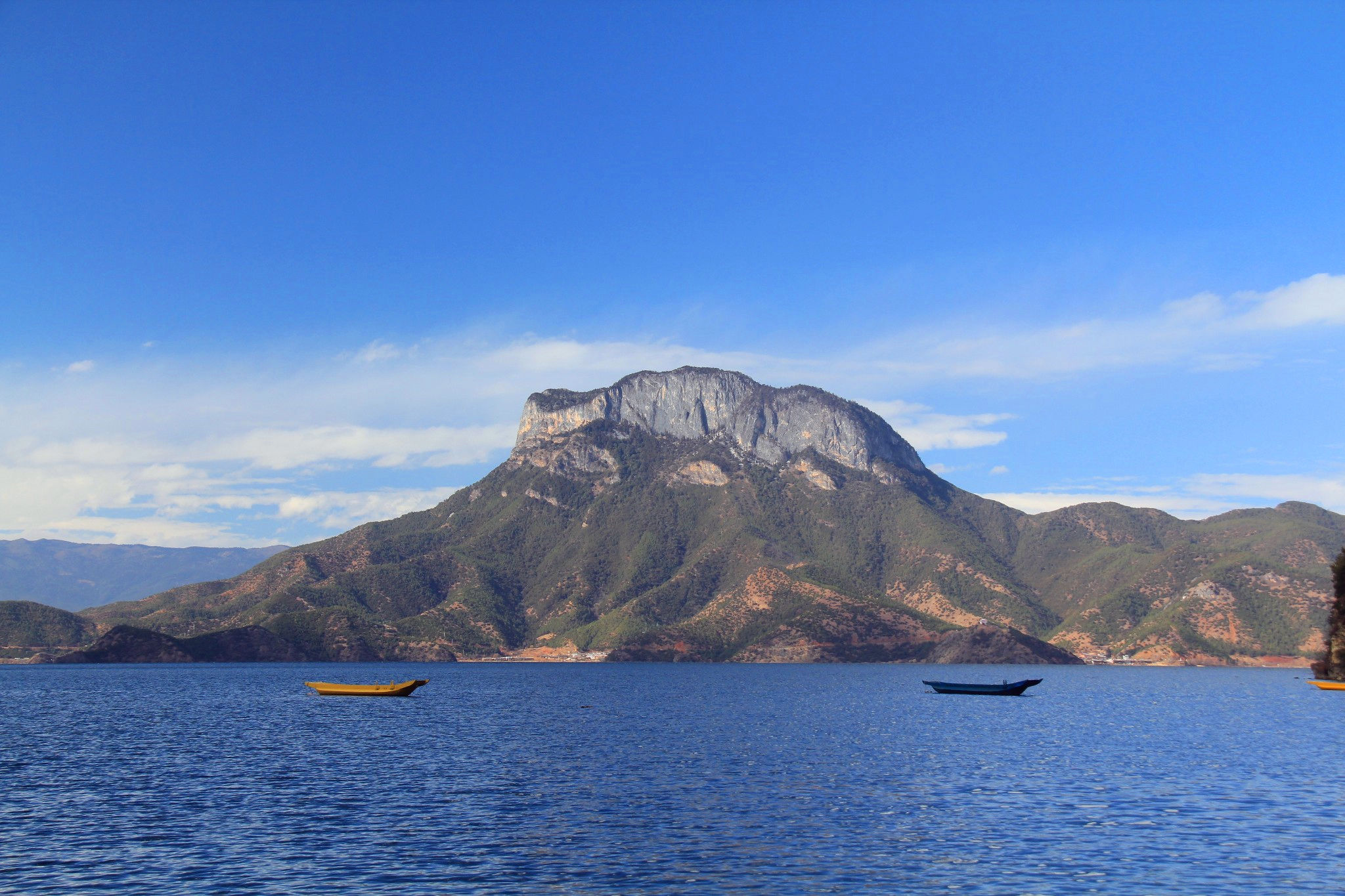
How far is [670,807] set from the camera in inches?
2317

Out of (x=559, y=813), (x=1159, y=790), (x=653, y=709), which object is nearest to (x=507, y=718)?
(x=653, y=709)

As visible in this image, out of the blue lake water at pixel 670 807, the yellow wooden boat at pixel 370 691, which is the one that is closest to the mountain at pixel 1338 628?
the blue lake water at pixel 670 807

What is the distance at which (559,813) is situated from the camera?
188ft

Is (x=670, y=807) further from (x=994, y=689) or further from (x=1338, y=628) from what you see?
(x=1338, y=628)

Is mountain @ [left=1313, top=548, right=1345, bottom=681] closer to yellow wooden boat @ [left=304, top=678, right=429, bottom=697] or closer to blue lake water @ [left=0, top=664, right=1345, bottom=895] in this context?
blue lake water @ [left=0, top=664, right=1345, bottom=895]

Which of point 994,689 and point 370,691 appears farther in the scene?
point 994,689

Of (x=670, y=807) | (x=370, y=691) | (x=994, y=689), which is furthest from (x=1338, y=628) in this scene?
(x=370, y=691)

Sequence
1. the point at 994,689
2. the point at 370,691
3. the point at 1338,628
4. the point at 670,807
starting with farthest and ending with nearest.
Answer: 1. the point at 994,689
2. the point at 1338,628
3. the point at 370,691
4. the point at 670,807

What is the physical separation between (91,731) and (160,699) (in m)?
62.1

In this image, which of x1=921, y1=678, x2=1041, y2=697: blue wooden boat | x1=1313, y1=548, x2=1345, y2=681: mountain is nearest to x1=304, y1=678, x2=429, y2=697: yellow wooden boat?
x1=921, y1=678, x2=1041, y2=697: blue wooden boat

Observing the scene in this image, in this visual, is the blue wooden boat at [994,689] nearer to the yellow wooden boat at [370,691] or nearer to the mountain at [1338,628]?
the mountain at [1338,628]

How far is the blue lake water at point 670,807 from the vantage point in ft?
141

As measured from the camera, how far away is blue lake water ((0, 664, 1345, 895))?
1698 inches

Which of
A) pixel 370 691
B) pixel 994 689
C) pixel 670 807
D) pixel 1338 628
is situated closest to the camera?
pixel 670 807
